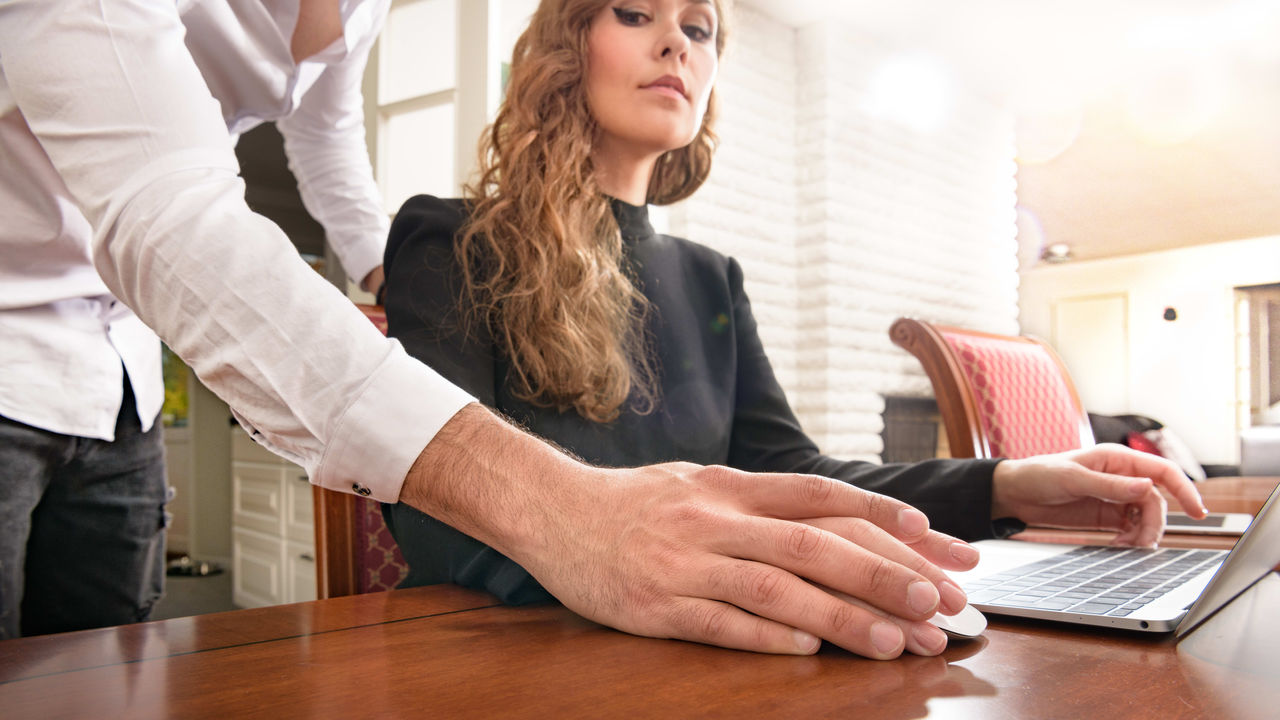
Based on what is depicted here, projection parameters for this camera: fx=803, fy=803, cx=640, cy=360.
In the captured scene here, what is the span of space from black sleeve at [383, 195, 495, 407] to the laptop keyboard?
0.44m

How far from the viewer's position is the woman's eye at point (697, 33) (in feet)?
3.10

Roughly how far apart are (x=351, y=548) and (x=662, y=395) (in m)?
0.35

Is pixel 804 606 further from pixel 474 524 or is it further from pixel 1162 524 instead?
pixel 1162 524

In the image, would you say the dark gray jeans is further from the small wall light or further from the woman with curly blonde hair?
the small wall light

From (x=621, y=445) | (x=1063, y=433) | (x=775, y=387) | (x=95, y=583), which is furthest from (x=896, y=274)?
(x=95, y=583)

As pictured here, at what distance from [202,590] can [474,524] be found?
4572mm

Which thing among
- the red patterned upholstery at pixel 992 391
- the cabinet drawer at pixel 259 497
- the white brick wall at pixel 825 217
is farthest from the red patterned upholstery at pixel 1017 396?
the cabinet drawer at pixel 259 497

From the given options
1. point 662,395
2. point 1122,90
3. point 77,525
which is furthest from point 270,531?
point 1122,90

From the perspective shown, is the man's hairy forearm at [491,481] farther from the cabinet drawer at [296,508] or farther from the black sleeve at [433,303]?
the cabinet drawer at [296,508]

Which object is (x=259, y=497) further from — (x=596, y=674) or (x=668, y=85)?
(x=596, y=674)

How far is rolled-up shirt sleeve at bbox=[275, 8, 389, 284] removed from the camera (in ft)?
3.44

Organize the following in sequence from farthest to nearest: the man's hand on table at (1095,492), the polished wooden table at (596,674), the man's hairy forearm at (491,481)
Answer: the man's hand on table at (1095,492) < the man's hairy forearm at (491,481) < the polished wooden table at (596,674)

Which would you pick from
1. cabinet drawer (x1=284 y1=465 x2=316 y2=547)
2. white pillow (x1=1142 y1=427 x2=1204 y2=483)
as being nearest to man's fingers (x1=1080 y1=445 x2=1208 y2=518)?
Answer: cabinet drawer (x1=284 y1=465 x2=316 y2=547)

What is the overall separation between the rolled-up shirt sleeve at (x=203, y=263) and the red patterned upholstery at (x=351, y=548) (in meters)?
0.35
